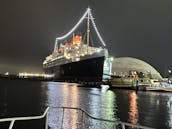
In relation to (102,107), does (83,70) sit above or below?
above

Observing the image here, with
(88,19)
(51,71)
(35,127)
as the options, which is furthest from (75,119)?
(51,71)

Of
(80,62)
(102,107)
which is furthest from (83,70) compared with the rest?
(102,107)

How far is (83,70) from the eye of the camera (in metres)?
120

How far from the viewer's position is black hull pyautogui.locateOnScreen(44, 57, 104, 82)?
369 ft

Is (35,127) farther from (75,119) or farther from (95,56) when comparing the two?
(95,56)

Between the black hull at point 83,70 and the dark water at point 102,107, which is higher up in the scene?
the black hull at point 83,70

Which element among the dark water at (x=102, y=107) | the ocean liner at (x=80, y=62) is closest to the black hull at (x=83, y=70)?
the ocean liner at (x=80, y=62)

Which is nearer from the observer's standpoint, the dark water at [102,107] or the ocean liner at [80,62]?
the dark water at [102,107]

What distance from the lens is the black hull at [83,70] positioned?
113 m

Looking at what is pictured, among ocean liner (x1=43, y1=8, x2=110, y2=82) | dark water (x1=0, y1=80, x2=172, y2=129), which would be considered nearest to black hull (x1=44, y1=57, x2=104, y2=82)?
ocean liner (x1=43, y1=8, x2=110, y2=82)

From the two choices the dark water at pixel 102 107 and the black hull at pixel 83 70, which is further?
the black hull at pixel 83 70

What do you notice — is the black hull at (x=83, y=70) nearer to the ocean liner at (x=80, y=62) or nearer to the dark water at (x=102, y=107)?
the ocean liner at (x=80, y=62)

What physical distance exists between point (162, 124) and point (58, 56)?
123m

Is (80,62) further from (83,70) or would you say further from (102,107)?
(102,107)
